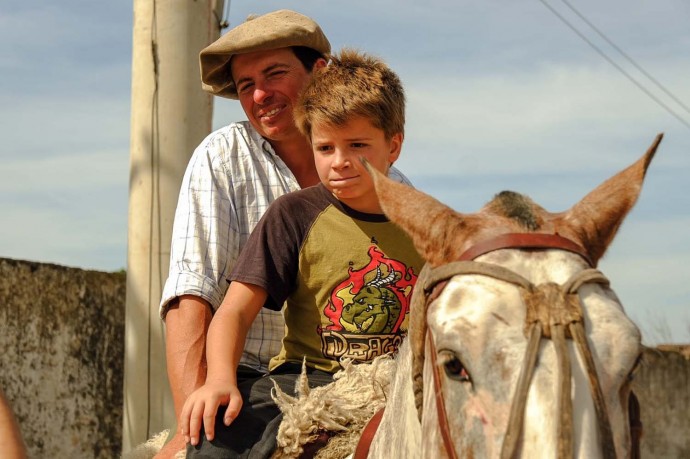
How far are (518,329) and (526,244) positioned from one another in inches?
8.8

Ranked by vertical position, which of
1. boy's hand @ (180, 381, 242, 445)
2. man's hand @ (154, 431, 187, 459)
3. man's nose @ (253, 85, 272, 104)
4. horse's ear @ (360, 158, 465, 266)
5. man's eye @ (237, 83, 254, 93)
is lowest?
man's hand @ (154, 431, 187, 459)

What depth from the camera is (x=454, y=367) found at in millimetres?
2291

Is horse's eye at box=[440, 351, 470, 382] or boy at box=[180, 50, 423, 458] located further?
boy at box=[180, 50, 423, 458]

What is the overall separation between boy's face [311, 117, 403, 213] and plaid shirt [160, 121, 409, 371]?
69 cm

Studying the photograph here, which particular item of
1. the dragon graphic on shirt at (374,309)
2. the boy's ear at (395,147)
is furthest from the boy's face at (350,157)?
the dragon graphic on shirt at (374,309)

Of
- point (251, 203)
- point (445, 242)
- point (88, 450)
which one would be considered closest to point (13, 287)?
point (88, 450)

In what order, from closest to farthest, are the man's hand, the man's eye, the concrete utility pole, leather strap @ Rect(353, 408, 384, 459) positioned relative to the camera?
leather strap @ Rect(353, 408, 384, 459) < the man's hand < the man's eye < the concrete utility pole

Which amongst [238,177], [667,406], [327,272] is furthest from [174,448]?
[667,406]

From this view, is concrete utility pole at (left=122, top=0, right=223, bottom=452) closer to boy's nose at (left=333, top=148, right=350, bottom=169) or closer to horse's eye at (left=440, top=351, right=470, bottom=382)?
boy's nose at (left=333, top=148, right=350, bottom=169)

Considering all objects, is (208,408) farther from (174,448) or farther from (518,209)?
(518,209)

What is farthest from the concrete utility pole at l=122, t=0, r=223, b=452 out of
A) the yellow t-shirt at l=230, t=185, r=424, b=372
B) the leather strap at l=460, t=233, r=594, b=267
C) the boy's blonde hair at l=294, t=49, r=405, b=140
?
the leather strap at l=460, t=233, r=594, b=267

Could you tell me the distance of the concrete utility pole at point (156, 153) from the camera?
6094mm

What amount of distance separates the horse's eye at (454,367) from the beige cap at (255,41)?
249cm

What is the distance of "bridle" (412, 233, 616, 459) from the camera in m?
2.12
